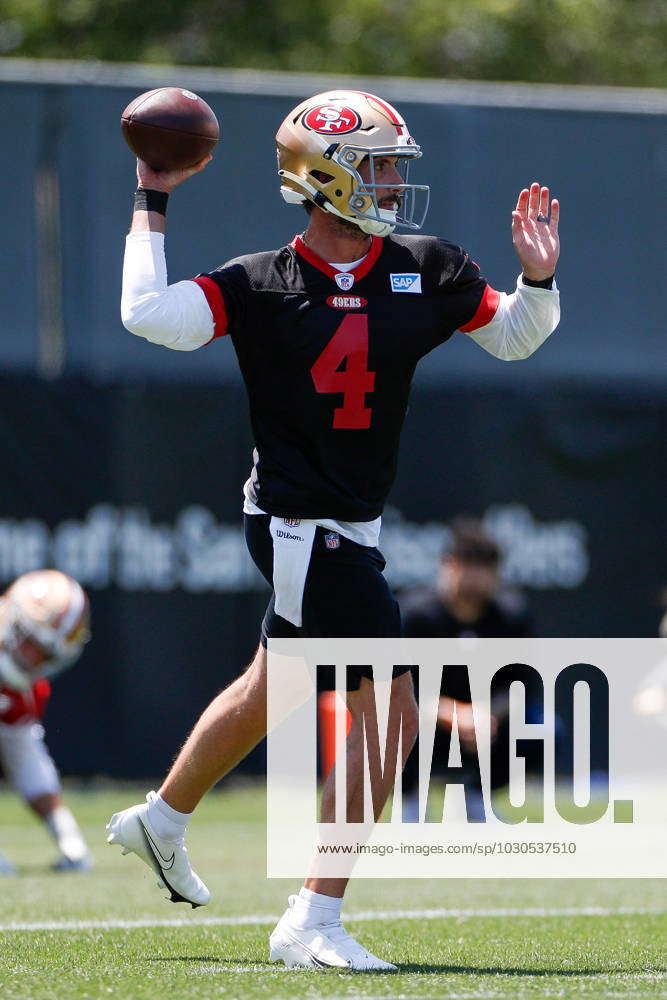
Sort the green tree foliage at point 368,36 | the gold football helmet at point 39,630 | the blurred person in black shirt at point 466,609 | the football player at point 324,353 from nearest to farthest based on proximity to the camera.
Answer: the football player at point 324,353
the gold football helmet at point 39,630
the blurred person in black shirt at point 466,609
the green tree foliage at point 368,36

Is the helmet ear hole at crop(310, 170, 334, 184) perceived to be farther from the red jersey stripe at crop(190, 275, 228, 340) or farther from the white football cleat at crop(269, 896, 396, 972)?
the white football cleat at crop(269, 896, 396, 972)

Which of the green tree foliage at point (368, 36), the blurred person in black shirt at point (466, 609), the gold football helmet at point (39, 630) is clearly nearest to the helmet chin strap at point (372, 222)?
the gold football helmet at point (39, 630)

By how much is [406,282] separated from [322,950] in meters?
1.81

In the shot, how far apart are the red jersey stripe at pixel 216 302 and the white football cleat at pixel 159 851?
136 cm

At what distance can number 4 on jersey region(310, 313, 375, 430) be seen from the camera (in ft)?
14.2

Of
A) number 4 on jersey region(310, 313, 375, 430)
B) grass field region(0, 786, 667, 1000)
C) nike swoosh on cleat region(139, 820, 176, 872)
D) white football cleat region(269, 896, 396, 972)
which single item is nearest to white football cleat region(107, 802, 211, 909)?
nike swoosh on cleat region(139, 820, 176, 872)

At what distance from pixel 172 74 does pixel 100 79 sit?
45 centimetres

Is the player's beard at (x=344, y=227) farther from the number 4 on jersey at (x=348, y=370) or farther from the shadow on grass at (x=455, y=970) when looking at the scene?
the shadow on grass at (x=455, y=970)

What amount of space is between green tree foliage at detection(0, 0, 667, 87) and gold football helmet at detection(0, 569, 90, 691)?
9.71m

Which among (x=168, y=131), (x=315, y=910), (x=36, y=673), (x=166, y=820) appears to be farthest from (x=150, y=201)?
(x=36, y=673)

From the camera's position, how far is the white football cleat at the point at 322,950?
4.15 m

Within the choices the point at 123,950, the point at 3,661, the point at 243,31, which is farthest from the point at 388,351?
the point at 243,31

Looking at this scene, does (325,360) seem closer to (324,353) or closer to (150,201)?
(324,353)

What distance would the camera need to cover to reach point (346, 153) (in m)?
4.39
